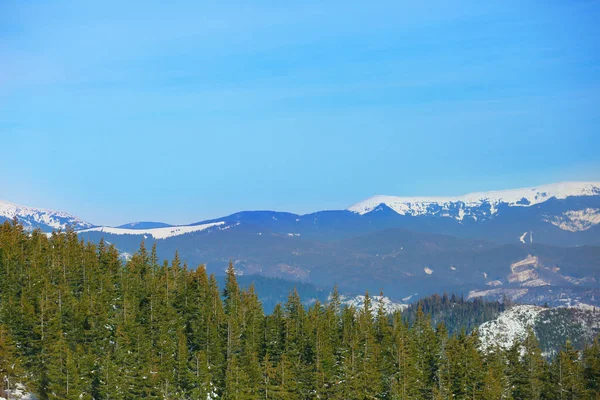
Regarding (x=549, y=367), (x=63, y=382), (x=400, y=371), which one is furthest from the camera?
(x=549, y=367)

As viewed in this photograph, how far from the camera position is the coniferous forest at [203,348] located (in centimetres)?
11131

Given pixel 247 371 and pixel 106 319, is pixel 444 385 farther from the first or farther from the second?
pixel 106 319

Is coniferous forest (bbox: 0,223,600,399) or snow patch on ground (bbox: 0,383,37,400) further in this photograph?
coniferous forest (bbox: 0,223,600,399)

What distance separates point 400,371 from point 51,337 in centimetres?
5661

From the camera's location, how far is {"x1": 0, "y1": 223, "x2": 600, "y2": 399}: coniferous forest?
111 metres

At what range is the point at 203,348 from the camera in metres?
130

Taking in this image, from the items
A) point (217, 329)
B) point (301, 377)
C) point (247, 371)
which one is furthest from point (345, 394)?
point (217, 329)

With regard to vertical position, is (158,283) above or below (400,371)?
above

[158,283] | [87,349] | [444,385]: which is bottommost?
[444,385]

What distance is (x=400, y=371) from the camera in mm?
134375

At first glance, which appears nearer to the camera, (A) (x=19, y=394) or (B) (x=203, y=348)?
(A) (x=19, y=394)

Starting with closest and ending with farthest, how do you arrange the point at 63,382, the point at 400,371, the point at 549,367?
the point at 63,382 → the point at 400,371 → the point at 549,367

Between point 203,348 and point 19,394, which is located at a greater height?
point 203,348

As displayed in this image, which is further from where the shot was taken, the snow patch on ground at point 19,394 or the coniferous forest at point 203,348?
the coniferous forest at point 203,348
